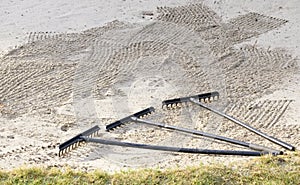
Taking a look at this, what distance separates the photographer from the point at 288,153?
14.2 feet

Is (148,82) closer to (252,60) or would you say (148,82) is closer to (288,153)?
(252,60)

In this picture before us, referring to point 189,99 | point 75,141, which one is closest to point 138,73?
point 189,99

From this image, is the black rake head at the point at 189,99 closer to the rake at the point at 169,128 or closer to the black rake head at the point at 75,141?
the rake at the point at 169,128

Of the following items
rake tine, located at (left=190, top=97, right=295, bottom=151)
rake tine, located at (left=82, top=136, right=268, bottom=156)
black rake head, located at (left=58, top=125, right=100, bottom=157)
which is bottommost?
black rake head, located at (left=58, top=125, right=100, bottom=157)

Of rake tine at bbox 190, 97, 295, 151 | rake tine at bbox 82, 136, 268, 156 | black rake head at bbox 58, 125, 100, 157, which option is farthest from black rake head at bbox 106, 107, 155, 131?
rake tine at bbox 190, 97, 295, 151

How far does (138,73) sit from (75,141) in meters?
1.47

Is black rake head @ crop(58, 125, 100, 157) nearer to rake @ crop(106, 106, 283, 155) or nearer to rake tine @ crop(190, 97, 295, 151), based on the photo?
rake @ crop(106, 106, 283, 155)

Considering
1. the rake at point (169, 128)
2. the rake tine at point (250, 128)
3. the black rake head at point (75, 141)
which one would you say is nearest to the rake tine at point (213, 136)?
the rake at point (169, 128)

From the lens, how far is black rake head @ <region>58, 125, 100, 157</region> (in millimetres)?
4603

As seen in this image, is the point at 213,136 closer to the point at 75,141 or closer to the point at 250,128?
the point at 250,128

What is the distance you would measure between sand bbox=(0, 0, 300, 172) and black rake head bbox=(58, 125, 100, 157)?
7cm

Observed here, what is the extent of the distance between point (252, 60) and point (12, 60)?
8.15 ft

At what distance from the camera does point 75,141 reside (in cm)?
471

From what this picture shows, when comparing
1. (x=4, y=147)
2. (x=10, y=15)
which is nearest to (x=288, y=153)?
(x=4, y=147)
